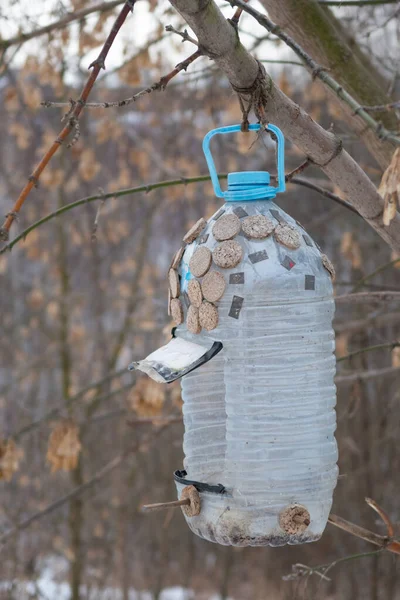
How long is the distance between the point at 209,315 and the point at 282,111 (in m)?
0.43

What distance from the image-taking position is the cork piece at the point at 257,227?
1566 millimetres

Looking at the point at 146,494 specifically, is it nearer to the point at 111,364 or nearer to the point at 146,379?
the point at 111,364

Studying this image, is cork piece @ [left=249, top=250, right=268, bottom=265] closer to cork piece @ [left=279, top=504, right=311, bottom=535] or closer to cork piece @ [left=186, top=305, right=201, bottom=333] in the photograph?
cork piece @ [left=186, top=305, right=201, bottom=333]

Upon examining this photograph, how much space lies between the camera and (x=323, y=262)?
165cm

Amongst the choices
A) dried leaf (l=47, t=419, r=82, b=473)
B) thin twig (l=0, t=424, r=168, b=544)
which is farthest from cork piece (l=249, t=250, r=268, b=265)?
thin twig (l=0, t=424, r=168, b=544)

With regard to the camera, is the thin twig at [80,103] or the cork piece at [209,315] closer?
the thin twig at [80,103]

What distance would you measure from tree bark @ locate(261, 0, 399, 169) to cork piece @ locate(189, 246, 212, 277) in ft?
2.21

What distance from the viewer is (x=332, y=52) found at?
2146 mm

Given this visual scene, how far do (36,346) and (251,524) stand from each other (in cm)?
658

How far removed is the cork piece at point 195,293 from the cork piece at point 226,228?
96 mm

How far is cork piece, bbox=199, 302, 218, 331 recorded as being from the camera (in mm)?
1567

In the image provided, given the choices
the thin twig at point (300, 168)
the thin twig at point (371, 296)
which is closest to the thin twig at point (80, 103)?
the thin twig at point (300, 168)

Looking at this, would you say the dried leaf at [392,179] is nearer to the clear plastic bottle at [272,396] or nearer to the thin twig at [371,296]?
the clear plastic bottle at [272,396]

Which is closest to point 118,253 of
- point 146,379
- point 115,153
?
point 115,153
